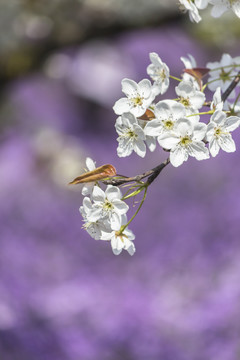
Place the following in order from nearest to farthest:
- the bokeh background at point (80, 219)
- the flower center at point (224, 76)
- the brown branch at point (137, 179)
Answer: the brown branch at point (137, 179) → the flower center at point (224, 76) → the bokeh background at point (80, 219)

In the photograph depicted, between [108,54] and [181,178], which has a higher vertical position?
[108,54]

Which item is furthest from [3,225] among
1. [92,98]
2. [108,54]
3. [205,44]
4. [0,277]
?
[205,44]

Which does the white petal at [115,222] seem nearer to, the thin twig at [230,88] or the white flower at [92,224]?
the white flower at [92,224]

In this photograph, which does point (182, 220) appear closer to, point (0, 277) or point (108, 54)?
point (0, 277)

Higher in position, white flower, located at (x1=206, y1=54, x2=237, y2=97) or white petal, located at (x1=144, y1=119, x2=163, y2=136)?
white flower, located at (x1=206, y1=54, x2=237, y2=97)

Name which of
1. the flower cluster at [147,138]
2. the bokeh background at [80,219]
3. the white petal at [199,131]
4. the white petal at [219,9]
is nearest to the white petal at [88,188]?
the flower cluster at [147,138]

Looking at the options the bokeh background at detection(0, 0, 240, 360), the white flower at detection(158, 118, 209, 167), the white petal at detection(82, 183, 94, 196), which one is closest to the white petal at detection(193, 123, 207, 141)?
the white flower at detection(158, 118, 209, 167)

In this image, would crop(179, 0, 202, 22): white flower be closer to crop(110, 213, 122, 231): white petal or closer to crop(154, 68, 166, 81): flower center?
crop(154, 68, 166, 81): flower center
